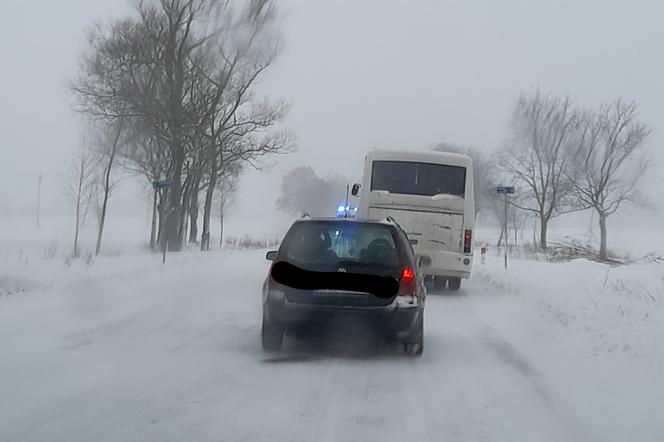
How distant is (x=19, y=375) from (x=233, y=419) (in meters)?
2.38

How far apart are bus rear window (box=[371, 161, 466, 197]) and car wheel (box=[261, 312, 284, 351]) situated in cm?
846

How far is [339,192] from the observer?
2800 inches

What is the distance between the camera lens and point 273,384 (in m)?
6.33

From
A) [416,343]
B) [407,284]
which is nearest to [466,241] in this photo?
[416,343]

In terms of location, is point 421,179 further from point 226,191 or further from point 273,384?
point 226,191

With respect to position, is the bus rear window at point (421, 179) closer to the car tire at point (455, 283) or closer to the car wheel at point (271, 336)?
the car tire at point (455, 283)

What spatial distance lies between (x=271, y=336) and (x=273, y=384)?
4.77 feet

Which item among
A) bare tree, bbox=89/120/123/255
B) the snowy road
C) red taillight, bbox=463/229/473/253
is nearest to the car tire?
red taillight, bbox=463/229/473/253

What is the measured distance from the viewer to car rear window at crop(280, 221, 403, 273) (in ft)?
24.9

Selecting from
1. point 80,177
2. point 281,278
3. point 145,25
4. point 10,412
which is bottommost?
point 10,412

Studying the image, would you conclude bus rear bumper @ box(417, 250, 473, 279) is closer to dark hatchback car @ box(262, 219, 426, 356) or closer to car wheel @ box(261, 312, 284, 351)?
dark hatchback car @ box(262, 219, 426, 356)

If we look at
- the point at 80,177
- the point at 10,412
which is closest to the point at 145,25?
the point at 80,177

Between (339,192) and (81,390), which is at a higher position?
(339,192)

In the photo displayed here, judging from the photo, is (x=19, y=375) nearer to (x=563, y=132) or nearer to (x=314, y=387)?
(x=314, y=387)
